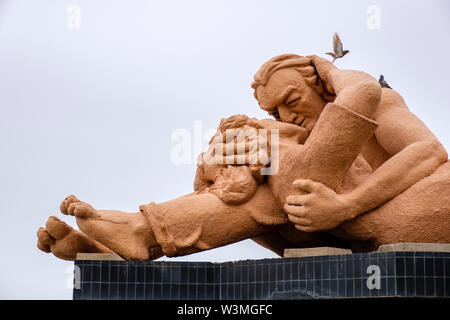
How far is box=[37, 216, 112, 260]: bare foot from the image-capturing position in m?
5.94

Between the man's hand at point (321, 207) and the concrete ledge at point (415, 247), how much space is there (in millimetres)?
432

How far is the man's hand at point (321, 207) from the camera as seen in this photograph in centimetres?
555

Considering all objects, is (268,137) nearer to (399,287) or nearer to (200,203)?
(200,203)

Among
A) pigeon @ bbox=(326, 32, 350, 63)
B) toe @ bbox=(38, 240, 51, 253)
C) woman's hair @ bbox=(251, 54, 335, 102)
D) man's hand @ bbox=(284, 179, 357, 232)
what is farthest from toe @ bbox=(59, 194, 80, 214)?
pigeon @ bbox=(326, 32, 350, 63)

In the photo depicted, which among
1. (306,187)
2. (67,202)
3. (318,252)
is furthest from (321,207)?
(67,202)

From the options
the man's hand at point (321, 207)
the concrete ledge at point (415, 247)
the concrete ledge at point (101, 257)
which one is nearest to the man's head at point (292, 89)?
the man's hand at point (321, 207)

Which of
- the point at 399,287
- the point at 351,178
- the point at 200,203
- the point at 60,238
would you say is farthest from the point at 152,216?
the point at 399,287

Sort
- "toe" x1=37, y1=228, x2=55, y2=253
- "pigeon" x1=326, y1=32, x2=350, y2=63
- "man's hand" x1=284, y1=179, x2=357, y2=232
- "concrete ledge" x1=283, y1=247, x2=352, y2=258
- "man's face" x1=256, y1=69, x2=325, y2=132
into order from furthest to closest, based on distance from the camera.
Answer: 1. "pigeon" x1=326, y1=32, x2=350, y2=63
2. "man's face" x1=256, y1=69, x2=325, y2=132
3. "toe" x1=37, y1=228, x2=55, y2=253
4. "man's hand" x1=284, y1=179, x2=357, y2=232
5. "concrete ledge" x1=283, y1=247, x2=352, y2=258

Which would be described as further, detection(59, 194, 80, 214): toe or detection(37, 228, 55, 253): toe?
detection(37, 228, 55, 253): toe

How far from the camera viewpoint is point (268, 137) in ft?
20.0

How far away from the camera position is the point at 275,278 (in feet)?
18.3

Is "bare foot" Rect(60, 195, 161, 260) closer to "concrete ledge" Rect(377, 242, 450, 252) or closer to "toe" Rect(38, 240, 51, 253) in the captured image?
"toe" Rect(38, 240, 51, 253)

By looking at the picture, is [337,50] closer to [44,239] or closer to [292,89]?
[292,89]

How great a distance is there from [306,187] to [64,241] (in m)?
1.70
